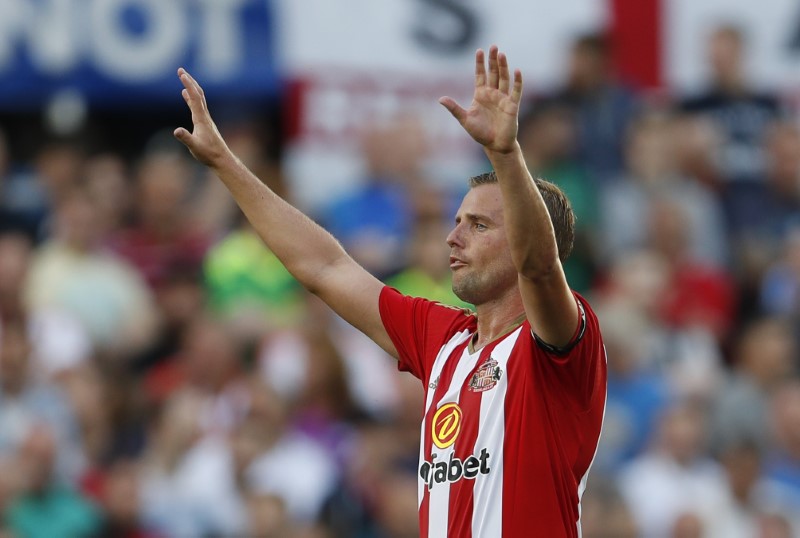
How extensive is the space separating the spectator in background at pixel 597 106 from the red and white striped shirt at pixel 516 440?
21.9 feet

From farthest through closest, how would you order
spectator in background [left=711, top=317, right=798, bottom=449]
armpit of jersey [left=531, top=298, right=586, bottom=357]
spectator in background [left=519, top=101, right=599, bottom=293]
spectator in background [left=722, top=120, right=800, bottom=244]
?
1. spectator in background [left=722, top=120, right=800, bottom=244]
2. spectator in background [left=519, top=101, right=599, bottom=293]
3. spectator in background [left=711, top=317, right=798, bottom=449]
4. armpit of jersey [left=531, top=298, right=586, bottom=357]

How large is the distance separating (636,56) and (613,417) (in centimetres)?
396

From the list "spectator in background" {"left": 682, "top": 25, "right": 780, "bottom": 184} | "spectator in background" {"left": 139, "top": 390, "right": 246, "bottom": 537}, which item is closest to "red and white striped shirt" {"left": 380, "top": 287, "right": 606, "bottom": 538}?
"spectator in background" {"left": 139, "top": 390, "right": 246, "bottom": 537}

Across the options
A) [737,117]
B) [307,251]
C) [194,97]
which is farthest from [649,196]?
[194,97]

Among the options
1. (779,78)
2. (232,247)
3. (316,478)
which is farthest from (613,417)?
(779,78)

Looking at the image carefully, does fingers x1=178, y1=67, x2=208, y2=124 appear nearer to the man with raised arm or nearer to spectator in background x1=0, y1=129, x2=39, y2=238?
the man with raised arm

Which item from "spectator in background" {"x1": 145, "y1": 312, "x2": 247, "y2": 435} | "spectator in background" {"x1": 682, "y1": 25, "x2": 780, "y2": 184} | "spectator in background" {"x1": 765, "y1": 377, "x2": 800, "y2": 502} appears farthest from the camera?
"spectator in background" {"x1": 682, "y1": 25, "x2": 780, "y2": 184}

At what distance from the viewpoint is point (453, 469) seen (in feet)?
17.2

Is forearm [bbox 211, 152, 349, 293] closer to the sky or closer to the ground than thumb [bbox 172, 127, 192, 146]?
closer to the ground

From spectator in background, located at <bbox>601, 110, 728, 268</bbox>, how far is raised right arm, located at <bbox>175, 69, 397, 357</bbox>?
5.86m

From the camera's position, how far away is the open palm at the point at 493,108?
488cm

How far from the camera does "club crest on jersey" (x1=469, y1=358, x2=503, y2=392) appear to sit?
5.26m

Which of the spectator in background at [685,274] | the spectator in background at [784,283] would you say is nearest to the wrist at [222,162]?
the spectator in background at [685,274]

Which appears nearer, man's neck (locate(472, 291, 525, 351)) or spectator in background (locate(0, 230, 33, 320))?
man's neck (locate(472, 291, 525, 351))
